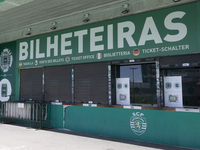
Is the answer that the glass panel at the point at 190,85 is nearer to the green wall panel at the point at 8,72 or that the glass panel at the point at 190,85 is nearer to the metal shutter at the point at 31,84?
the metal shutter at the point at 31,84

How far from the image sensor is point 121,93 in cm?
724

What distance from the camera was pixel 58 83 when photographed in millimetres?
8695

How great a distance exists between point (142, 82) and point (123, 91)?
733 mm

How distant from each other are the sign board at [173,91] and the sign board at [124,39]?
768mm

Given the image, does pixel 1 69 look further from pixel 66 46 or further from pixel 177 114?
pixel 177 114

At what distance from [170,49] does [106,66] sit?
2263mm

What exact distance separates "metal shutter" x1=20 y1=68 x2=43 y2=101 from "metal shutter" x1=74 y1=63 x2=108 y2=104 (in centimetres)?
212

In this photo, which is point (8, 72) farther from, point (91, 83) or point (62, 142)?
point (62, 142)

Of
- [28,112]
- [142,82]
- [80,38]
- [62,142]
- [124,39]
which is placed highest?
[80,38]

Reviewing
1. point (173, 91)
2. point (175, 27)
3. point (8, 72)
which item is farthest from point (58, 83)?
point (175, 27)

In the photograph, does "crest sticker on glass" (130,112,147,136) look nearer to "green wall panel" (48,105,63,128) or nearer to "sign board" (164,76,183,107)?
"sign board" (164,76,183,107)

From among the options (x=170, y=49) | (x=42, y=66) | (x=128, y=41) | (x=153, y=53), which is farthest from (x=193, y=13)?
(x=42, y=66)

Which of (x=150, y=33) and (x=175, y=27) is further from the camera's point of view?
(x=150, y=33)

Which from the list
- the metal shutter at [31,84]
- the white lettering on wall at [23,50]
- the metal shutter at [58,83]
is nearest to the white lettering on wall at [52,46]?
the metal shutter at [58,83]
